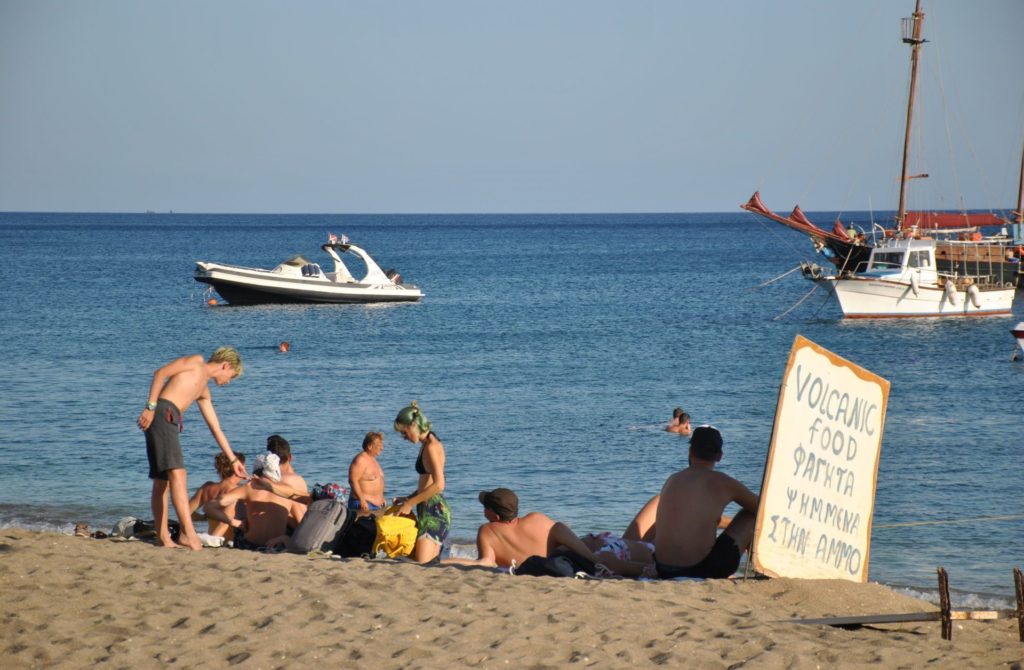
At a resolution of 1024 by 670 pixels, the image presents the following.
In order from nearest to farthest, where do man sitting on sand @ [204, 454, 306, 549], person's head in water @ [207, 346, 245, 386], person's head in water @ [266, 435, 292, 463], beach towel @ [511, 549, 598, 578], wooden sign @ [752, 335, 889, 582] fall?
wooden sign @ [752, 335, 889, 582], beach towel @ [511, 549, 598, 578], person's head in water @ [207, 346, 245, 386], man sitting on sand @ [204, 454, 306, 549], person's head in water @ [266, 435, 292, 463]

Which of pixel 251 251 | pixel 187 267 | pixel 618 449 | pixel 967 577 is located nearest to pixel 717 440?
pixel 967 577

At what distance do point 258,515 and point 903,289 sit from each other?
32.6m

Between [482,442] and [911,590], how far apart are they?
8.89m

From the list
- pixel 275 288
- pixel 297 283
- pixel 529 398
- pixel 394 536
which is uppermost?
pixel 297 283

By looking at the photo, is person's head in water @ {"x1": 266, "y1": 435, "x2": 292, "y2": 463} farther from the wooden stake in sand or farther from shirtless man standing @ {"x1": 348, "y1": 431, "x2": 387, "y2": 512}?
the wooden stake in sand

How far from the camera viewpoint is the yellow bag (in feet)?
28.6

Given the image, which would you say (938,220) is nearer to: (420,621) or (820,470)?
(820,470)

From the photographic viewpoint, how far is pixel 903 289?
37.7 m

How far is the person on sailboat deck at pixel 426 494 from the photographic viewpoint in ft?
28.3

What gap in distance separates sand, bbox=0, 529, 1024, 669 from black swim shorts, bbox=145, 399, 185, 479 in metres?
0.76

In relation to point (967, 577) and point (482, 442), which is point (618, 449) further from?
point (967, 577)

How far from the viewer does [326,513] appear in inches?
343

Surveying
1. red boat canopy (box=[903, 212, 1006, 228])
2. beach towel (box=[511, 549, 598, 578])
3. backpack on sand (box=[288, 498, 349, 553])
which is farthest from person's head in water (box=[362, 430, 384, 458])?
red boat canopy (box=[903, 212, 1006, 228])

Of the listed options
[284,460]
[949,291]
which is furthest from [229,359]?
[949,291]
